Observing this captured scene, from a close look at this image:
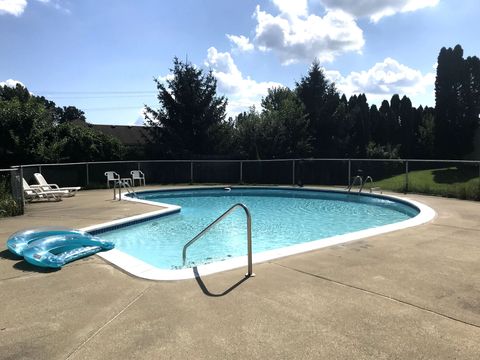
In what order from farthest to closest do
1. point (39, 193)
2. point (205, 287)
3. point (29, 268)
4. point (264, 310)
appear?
1. point (39, 193)
2. point (29, 268)
3. point (205, 287)
4. point (264, 310)

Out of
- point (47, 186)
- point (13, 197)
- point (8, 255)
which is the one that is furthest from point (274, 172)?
point (8, 255)

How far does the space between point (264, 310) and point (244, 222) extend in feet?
23.1

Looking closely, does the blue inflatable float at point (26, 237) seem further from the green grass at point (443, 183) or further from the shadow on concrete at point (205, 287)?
the green grass at point (443, 183)

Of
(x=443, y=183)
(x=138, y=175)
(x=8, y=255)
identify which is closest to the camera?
(x=8, y=255)

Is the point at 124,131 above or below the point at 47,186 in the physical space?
above

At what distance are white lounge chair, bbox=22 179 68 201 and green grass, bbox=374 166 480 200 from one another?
473 inches

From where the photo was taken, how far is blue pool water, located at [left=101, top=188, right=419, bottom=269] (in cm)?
786

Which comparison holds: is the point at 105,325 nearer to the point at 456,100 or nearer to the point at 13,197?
the point at 13,197

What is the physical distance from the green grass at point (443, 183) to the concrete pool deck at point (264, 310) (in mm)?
7603

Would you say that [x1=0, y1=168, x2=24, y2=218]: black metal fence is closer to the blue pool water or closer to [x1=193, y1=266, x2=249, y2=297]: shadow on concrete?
the blue pool water

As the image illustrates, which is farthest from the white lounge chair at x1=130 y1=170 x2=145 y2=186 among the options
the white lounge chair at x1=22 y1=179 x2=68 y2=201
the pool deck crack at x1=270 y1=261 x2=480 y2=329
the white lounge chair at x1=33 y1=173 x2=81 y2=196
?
the pool deck crack at x1=270 y1=261 x2=480 y2=329

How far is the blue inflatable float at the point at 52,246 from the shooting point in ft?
16.6

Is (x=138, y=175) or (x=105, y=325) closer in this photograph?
(x=105, y=325)

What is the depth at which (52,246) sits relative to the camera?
558cm
